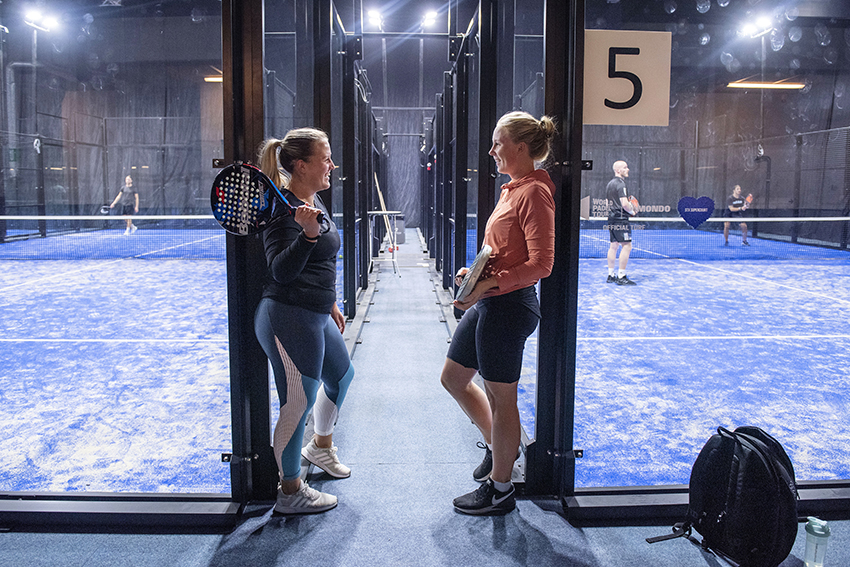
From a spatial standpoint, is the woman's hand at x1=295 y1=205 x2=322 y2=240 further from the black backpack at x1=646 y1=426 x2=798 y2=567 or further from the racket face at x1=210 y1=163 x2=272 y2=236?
the black backpack at x1=646 y1=426 x2=798 y2=567

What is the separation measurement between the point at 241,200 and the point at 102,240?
13.5m

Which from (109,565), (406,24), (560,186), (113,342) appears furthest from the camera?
(406,24)

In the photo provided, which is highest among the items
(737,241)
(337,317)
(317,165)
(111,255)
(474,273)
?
(317,165)

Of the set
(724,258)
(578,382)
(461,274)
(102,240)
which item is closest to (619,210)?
(578,382)

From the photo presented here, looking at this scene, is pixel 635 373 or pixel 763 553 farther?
pixel 635 373

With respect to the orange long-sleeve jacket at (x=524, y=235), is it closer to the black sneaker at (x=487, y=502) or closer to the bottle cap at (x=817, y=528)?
the black sneaker at (x=487, y=502)

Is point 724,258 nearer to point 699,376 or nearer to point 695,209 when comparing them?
point 699,376

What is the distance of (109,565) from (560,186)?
2023 millimetres

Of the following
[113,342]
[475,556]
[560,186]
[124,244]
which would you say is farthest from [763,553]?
[124,244]

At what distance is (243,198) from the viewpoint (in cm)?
184

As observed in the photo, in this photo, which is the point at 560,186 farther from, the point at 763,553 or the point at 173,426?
the point at 173,426

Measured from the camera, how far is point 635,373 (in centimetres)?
401

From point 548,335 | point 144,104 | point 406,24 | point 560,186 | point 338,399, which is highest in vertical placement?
point 406,24

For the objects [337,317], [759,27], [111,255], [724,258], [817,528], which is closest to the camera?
[817,528]
